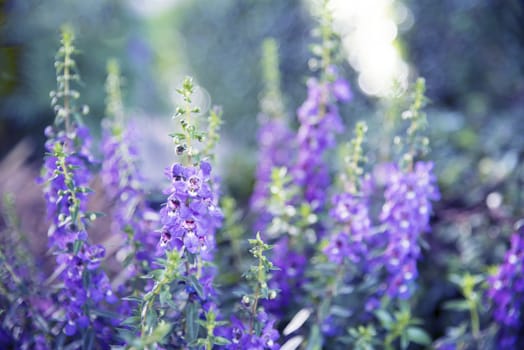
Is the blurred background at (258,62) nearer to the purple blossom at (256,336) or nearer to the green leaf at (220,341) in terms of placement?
the purple blossom at (256,336)

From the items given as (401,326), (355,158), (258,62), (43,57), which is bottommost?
(401,326)

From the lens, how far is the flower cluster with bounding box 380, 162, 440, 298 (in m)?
2.07

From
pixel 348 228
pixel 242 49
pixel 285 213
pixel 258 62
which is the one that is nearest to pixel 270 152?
pixel 285 213

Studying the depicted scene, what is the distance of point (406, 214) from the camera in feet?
6.83

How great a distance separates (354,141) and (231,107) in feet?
13.6

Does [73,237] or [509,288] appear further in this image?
[509,288]

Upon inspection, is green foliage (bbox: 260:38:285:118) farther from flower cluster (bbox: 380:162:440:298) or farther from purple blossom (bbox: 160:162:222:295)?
purple blossom (bbox: 160:162:222:295)

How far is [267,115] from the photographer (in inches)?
118

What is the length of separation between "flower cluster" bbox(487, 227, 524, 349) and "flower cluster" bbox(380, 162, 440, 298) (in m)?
0.39

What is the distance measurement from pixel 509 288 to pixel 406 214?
0.59 meters

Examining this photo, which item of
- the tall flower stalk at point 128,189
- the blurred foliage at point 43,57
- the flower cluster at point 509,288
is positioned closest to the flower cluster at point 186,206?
the tall flower stalk at point 128,189

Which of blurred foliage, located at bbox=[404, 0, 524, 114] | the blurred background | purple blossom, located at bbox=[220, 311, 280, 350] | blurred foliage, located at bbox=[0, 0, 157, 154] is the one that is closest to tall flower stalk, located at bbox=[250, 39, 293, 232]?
purple blossom, located at bbox=[220, 311, 280, 350]

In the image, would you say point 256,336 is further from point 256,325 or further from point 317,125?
point 317,125

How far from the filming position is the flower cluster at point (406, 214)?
2.07 meters
